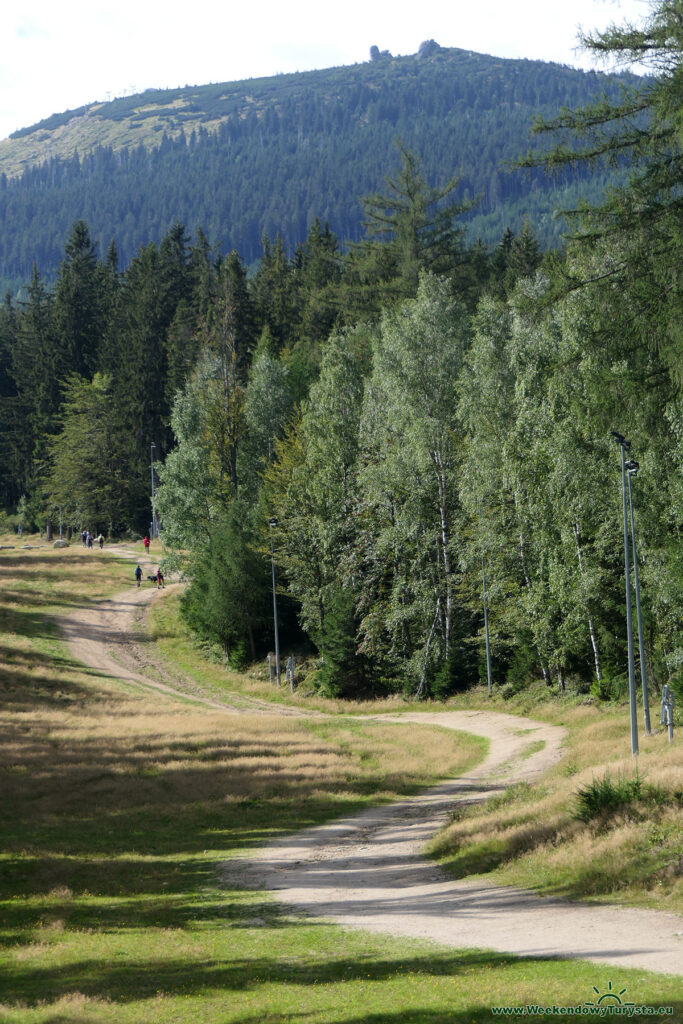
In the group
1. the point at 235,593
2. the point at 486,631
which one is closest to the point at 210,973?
the point at 486,631

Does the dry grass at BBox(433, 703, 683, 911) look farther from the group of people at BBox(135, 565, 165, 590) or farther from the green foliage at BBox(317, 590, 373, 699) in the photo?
the group of people at BBox(135, 565, 165, 590)

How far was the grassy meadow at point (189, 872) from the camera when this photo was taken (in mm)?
11914

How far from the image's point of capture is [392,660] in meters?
51.2

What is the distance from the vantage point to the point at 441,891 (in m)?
18.5

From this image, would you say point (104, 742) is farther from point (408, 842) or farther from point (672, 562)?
point (672, 562)

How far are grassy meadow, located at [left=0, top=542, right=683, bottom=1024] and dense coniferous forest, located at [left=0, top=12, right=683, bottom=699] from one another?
6687mm

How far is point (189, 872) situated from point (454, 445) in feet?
97.6

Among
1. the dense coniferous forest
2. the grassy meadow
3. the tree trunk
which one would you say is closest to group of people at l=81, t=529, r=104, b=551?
the dense coniferous forest

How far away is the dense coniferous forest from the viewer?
819 inches

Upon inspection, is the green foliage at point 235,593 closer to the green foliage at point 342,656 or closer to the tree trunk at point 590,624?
the green foliage at point 342,656

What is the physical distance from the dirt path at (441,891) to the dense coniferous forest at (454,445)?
770 cm

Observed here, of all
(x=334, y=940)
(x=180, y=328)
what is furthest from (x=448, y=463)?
(x=180, y=328)

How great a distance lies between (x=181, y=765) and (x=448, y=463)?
21.9 metres

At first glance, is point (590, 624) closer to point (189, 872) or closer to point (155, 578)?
point (189, 872)
